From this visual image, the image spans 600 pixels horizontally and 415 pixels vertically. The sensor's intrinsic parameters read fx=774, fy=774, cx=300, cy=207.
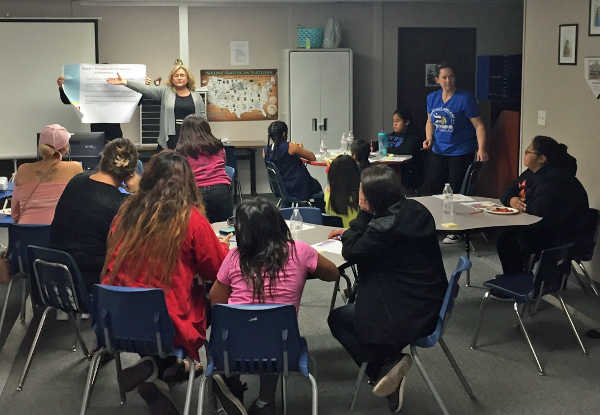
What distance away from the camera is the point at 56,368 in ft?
14.1

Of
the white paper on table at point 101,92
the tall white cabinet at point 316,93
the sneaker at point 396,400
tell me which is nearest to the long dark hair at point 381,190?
the sneaker at point 396,400

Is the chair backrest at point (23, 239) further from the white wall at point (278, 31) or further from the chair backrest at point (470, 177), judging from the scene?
the white wall at point (278, 31)

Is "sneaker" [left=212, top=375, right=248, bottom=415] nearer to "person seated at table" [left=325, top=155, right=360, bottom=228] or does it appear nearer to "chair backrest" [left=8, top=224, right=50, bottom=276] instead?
"chair backrest" [left=8, top=224, right=50, bottom=276]

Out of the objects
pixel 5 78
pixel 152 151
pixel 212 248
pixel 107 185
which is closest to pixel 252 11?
pixel 152 151

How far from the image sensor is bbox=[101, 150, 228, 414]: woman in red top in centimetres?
325

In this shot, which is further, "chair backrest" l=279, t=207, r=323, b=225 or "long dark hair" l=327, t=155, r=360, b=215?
"long dark hair" l=327, t=155, r=360, b=215

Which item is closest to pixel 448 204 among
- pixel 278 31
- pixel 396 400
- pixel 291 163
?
pixel 396 400

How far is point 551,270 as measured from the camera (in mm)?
4090

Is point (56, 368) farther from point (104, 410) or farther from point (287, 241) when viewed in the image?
point (287, 241)

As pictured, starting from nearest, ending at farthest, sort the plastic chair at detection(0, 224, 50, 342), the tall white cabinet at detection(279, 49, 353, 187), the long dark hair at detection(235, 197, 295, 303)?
the long dark hair at detection(235, 197, 295, 303) → the plastic chair at detection(0, 224, 50, 342) → the tall white cabinet at detection(279, 49, 353, 187)

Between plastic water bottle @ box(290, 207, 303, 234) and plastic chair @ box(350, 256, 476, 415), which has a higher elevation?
plastic water bottle @ box(290, 207, 303, 234)

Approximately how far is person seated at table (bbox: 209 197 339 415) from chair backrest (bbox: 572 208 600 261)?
7.69ft

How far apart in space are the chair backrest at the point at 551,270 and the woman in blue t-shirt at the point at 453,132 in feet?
9.31

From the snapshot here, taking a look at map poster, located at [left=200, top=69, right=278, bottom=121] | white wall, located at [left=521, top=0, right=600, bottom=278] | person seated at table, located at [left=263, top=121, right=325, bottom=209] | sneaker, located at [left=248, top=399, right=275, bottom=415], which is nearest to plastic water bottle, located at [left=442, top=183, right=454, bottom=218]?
white wall, located at [left=521, top=0, right=600, bottom=278]
